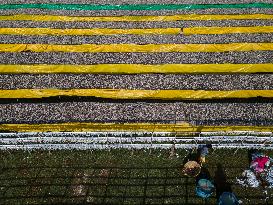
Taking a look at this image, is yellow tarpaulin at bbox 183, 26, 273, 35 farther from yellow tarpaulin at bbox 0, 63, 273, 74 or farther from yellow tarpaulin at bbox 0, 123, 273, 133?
yellow tarpaulin at bbox 0, 123, 273, 133

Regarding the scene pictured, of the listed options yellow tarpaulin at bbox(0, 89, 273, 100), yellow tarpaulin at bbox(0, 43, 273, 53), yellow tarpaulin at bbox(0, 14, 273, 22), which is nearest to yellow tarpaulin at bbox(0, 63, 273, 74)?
yellow tarpaulin at bbox(0, 43, 273, 53)

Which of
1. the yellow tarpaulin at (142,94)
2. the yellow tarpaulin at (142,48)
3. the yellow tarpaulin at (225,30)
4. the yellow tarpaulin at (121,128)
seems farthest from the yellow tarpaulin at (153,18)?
the yellow tarpaulin at (121,128)

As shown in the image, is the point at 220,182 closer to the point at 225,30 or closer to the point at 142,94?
the point at 142,94

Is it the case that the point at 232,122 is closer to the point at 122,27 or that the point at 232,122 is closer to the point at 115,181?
the point at 115,181

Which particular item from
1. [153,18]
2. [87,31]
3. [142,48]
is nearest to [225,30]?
→ [153,18]

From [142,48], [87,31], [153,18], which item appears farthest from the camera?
[153,18]

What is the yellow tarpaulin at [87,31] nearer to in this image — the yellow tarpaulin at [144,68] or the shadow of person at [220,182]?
the yellow tarpaulin at [144,68]

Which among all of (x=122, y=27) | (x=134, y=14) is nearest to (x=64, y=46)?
(x=122, y=27)
